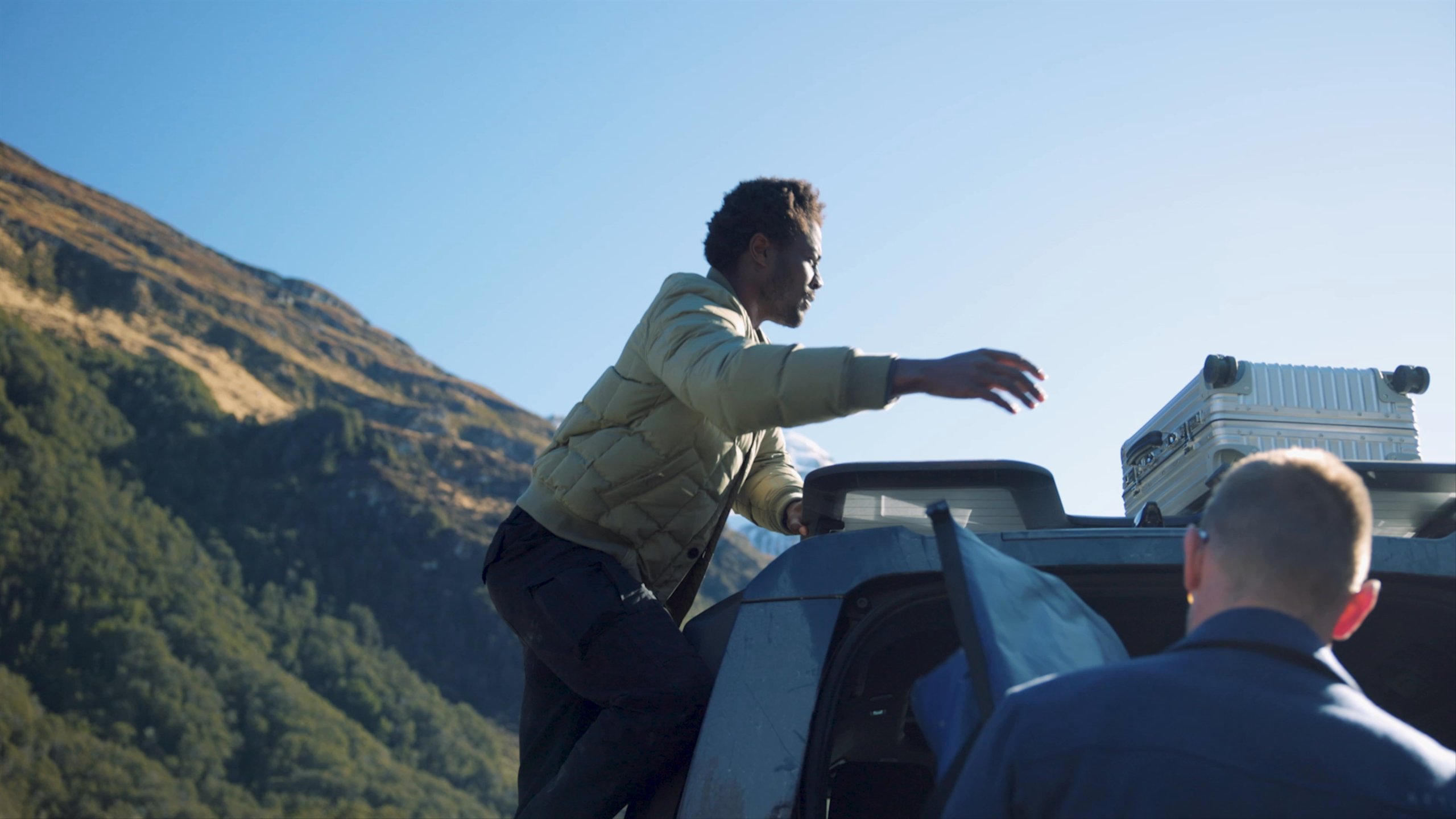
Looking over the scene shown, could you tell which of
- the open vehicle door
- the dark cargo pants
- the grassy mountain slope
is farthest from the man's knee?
the grassy mountain slope

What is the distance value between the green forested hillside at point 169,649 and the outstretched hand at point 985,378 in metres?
70.9

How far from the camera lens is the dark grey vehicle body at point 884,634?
2.20 meters

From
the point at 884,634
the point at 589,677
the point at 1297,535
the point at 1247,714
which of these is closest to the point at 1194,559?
the point at 1297,535

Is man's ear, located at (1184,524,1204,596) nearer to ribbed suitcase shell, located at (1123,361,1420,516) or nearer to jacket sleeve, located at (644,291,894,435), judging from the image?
jacket sleeve, located at (644,291,894,435)

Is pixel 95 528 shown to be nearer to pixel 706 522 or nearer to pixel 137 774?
pixel 137 774

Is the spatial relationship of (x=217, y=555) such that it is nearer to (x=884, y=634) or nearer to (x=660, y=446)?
(x=660, y=446)

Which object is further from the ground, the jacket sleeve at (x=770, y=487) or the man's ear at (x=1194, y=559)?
the jacket sleeve at (x=770, y=487)

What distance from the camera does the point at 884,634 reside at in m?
2.37

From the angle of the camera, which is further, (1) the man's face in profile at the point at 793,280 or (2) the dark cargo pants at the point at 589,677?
(1) the man's face in profile at the point at 793,280

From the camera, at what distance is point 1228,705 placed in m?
1.53

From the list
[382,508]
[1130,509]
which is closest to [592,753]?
[1130,509]

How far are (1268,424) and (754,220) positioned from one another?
5.42 feet

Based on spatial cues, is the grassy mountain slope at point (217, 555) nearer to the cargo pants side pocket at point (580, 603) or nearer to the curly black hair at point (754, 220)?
the curly black hair at point (754, 220)

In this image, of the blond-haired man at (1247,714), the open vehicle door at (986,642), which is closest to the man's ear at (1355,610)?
the blond-haired man at (1247,714)
